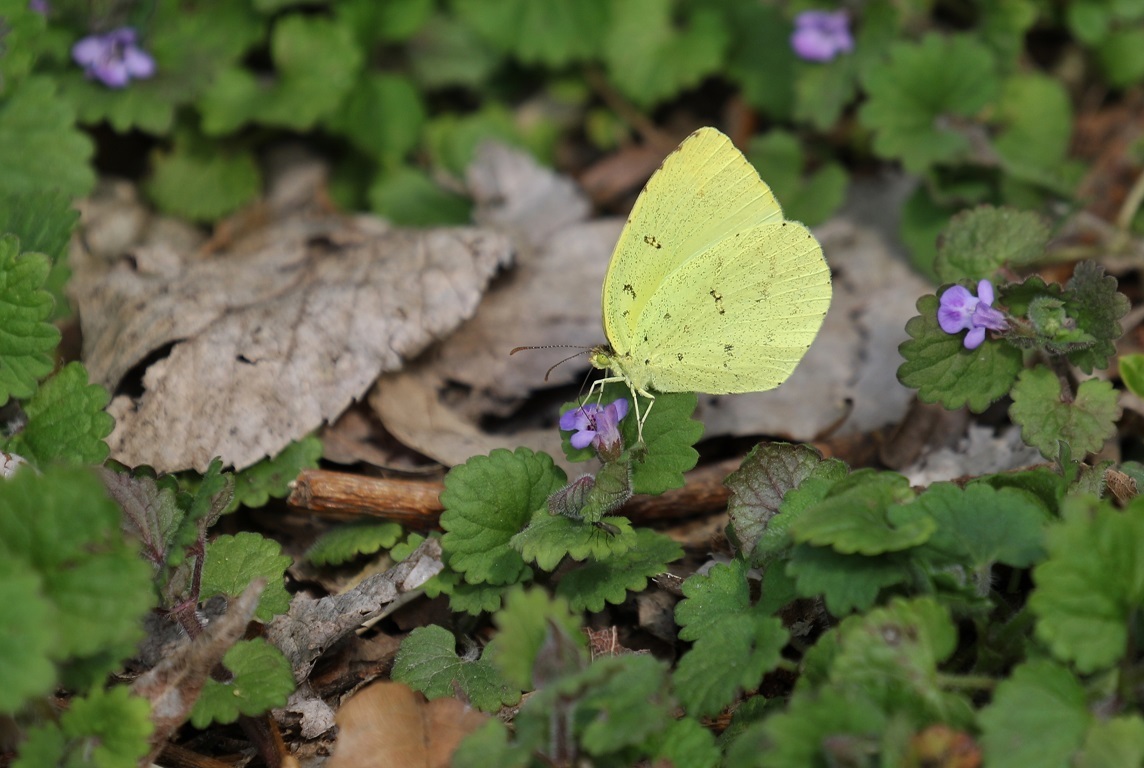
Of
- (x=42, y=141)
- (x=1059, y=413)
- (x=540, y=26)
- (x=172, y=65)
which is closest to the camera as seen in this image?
(x=1059, y=413)

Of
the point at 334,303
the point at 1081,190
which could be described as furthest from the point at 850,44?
the point at 334,303

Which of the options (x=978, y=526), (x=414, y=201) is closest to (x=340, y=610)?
(x=978, y=526)

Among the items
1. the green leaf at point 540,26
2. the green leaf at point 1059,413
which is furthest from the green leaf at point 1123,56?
the green leaf at point 1059,413

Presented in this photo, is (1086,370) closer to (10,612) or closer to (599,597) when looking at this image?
(599,597)

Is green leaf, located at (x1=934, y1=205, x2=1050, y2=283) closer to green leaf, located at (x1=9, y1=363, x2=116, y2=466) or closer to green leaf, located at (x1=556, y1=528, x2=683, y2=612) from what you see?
green leaf, located at (x1=556, y1=528, x2=683, y2=612)

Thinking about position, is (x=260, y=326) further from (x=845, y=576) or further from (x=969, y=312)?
(x=969, y=312)

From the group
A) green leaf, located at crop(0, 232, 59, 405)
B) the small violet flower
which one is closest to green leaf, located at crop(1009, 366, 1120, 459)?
the small violet flower
